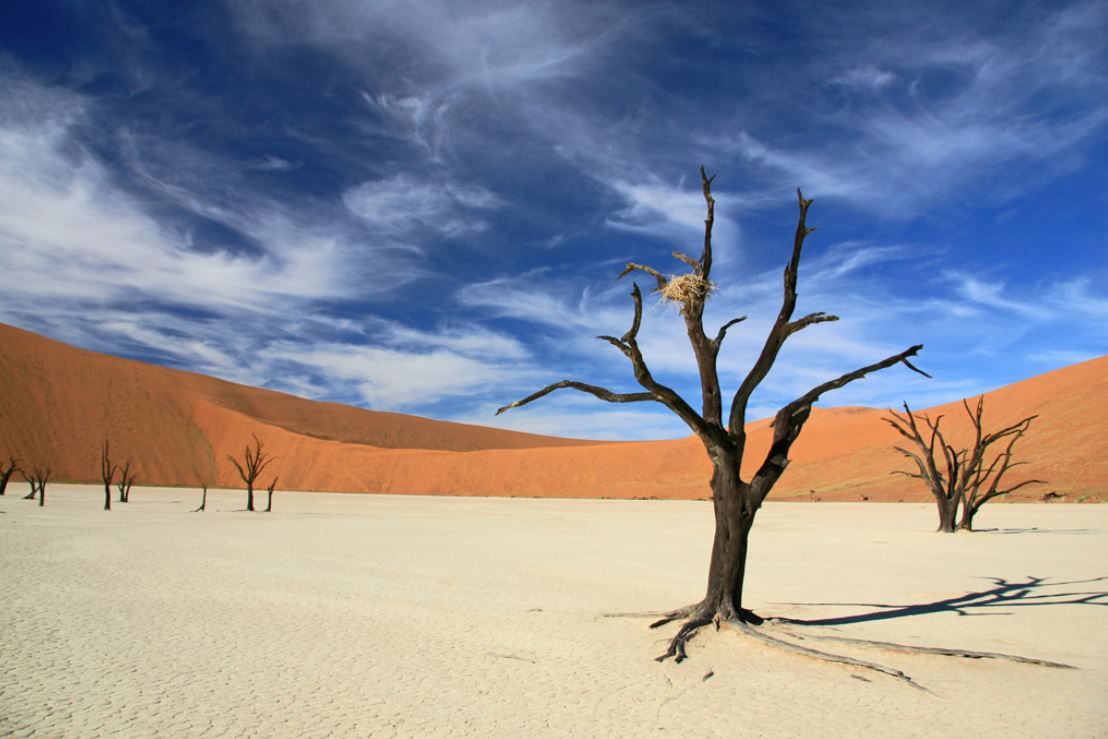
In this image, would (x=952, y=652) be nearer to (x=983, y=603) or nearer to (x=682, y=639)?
(x=682, y=639)

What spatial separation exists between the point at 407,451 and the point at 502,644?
60.8 m

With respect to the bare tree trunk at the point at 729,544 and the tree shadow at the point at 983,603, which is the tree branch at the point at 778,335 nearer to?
the bare tree trunk at the point at 729,544

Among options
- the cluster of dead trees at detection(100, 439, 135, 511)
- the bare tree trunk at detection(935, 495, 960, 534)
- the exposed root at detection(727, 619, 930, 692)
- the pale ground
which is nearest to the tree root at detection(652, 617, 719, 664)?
the pale ground

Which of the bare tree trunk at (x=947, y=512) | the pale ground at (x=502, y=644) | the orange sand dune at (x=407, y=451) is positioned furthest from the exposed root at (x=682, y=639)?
the orange sand dune at (x=407, y=451)

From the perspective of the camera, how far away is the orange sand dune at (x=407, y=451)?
41.7 metres

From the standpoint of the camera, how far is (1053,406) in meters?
42.1

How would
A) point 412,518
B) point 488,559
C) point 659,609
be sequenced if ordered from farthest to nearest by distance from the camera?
point 412,518 → point 488,559 → point 659,609

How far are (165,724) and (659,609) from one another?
17.4 ft

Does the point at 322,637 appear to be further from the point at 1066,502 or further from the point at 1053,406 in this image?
the point at 1053,406

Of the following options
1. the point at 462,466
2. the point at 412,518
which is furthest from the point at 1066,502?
the point at 462,466

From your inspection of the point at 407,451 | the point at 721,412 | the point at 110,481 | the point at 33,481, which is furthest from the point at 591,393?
the point at 407,451

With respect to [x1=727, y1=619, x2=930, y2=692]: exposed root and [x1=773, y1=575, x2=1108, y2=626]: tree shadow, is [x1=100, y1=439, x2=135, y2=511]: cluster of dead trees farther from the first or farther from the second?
[x1=773, y1=575, x2=1108, y2=626]: tree shadow

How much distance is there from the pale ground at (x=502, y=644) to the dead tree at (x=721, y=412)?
51cm

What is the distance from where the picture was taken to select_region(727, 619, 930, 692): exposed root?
5.12 m
